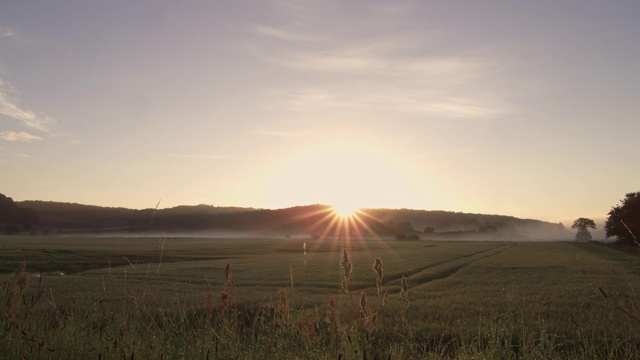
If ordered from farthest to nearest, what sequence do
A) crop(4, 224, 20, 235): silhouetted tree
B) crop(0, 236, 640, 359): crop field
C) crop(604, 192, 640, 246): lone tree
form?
crop(4, 224, 20, 235): silhouetted tree → crop(604, 192, 640, 246): lone tree → crop(0, 236, 640, 359): crop field

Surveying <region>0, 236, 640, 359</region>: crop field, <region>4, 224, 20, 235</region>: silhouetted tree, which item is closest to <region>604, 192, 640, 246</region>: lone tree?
<region>0, 236, 640, 359</region>: crop field

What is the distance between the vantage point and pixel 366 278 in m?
29.1

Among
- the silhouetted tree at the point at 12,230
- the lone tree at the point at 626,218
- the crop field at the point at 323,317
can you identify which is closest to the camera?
the crop field at the point at 323,317

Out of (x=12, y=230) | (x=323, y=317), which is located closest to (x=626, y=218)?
(x=323, y=317)

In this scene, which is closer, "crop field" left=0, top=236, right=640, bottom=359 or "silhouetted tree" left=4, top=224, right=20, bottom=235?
"crop field" left=0, top=236, right=640, bottom=359

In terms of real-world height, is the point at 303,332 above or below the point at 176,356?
above

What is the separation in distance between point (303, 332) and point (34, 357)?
2.51 meters

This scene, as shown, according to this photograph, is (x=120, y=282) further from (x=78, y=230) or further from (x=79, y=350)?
(x=78, y=230)

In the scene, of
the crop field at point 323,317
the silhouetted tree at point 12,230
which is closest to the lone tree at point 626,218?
the crop field at point 323,317

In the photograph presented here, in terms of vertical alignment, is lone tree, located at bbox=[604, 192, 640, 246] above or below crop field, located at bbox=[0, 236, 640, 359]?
above

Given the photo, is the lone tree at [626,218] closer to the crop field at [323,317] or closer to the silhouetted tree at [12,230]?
the crop field at [323,317]

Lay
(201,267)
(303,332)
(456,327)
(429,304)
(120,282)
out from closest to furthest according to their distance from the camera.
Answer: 1. (303,332)
2. (456,327)
3. (429,304)
4. (120,282)
5. (201,267)

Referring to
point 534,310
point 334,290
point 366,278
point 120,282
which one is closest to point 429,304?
point 534,310

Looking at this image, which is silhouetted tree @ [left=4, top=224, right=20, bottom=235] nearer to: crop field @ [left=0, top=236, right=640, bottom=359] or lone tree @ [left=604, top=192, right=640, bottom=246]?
crop field @ [left=0, top=236, right=640, bottom=359]
